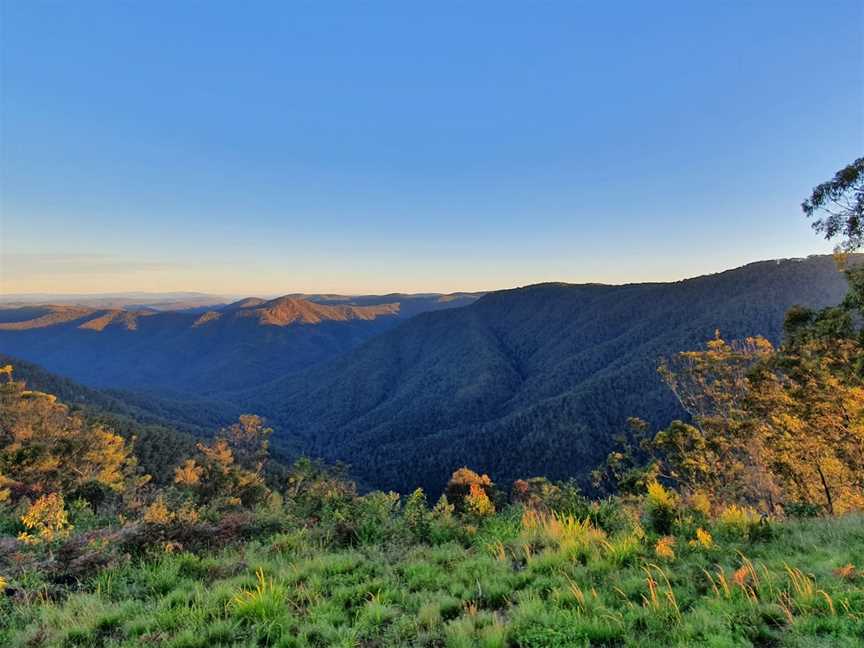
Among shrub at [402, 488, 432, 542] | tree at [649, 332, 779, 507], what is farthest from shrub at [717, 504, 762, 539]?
tree at [649, 332, 779, 507]

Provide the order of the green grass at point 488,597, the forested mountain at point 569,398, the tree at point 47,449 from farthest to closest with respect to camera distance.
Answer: the forested mountain at point 569,398
the tree at point 47,449
the green grass at point 488,597

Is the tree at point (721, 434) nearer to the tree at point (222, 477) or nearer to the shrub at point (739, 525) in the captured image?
the shrub at point (739, 525)

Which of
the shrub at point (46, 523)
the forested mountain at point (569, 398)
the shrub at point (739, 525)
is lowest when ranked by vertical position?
the forested mountain at point (569, 398)

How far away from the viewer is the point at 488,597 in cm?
458

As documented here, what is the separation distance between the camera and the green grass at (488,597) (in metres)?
3.67

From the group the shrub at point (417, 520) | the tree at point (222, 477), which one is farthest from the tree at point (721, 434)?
the tree at point (222, 477)

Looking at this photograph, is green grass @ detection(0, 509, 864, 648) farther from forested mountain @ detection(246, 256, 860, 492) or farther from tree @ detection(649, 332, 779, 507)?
forested mountain @ detection(246, 256, 860, 492)

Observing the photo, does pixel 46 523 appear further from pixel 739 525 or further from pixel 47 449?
pixel 47 449

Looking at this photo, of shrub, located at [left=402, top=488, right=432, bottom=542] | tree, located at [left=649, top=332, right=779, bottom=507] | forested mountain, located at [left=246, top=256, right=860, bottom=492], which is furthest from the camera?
forested mountain, located at [left=246, top=256, right=860, bottom=492]

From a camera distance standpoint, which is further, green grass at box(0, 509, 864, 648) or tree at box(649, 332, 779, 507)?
tree at box(649, 332, 779, 507)

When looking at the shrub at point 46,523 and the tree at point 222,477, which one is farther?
the tree at point 222,477

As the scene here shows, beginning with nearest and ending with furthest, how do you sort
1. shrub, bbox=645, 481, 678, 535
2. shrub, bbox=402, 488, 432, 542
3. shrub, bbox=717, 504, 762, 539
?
shrub, bbox=717, 504, 762, 539
shrub, bbox=645, 481, 678, 535
shrub, bbox=402, 488, 432, 542

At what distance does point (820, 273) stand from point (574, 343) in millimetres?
87307

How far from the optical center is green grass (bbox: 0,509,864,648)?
3668mm
